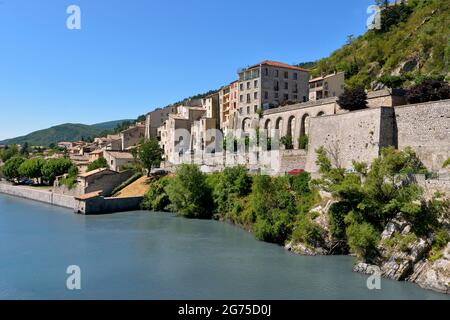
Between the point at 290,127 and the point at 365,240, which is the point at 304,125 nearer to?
the point at 290,127

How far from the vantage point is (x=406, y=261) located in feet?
67.3

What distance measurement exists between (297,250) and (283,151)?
50.6 feet

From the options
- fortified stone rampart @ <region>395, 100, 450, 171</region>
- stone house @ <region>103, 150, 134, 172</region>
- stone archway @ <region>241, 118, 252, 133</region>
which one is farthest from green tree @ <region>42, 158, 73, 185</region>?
fortified stone rampart @ <region>395, 100, 450, 171</region>

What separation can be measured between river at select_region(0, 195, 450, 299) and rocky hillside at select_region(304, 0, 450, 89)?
93.1 feet

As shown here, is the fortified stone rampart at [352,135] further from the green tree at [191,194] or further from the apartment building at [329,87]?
the apartment building at [329,87]

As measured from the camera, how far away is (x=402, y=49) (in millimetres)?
61219

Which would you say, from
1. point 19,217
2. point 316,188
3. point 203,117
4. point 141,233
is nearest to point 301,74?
point 203,117

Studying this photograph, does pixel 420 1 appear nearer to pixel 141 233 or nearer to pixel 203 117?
pixel 203 117

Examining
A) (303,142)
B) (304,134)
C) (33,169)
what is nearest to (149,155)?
(304,134)

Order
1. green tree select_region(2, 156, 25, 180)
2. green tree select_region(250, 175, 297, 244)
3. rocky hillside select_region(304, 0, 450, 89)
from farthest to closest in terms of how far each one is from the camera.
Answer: green tree select_region(2, 156, 25, 180) < rocky hillside select_region(304, 0, 450, 89) < green tree select_region(250, 175, 297, 244)

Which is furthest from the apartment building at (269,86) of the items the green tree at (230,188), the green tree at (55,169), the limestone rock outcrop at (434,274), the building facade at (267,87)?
the limestone rock outcrop at (434,274)

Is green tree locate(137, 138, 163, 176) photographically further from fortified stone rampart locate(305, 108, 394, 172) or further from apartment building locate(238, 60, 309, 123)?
fortified stone rampart locate(305, 108, 394, 172)

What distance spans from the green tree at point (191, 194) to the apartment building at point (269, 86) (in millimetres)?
15451

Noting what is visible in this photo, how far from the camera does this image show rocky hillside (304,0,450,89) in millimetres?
51844
